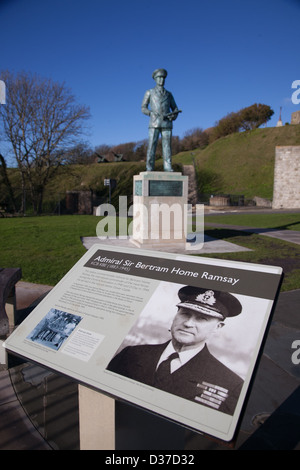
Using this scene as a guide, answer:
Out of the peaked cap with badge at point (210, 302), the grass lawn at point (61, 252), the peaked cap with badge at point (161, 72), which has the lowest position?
the grass lawn at point (61, 252)

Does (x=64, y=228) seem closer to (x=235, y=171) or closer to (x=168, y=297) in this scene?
(x=168, y=297)

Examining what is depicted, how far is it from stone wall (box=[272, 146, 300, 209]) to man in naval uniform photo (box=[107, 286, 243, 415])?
3229 cm

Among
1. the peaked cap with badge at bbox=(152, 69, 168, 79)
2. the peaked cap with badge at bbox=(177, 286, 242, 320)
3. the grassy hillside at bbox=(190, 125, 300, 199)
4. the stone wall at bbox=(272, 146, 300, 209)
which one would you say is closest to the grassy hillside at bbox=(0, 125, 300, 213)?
the grassy hillside at bbox=(190, 125, 300, 199)

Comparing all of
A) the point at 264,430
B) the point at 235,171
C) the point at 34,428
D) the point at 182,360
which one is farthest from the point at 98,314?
the point at 235,171

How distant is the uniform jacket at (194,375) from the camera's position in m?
1.50

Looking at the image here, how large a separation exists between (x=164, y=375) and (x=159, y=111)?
839 cm

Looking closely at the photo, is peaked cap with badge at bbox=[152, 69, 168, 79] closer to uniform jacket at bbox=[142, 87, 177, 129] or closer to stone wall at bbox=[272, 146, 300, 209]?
uniform jacket at bbox=[142, 87, 177, 129]

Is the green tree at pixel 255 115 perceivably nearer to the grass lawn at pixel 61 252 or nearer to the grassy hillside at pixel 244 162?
the grassy hillside at pixel 244 162

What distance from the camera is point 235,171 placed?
4528 centimetres

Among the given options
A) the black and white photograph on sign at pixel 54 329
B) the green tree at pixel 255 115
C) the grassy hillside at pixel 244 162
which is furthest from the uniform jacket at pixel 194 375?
the green tree at pixel 255 115

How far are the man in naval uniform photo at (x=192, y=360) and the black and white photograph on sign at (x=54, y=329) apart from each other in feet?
1.36

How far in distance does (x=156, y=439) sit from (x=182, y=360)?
2.15 ft

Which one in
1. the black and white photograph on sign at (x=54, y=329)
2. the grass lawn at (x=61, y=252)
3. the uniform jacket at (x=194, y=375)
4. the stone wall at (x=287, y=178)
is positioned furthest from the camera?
the stone wall at (x=287, y=178)

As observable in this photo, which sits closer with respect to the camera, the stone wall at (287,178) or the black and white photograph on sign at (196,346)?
the black and white photograph on sign at (196,346)
